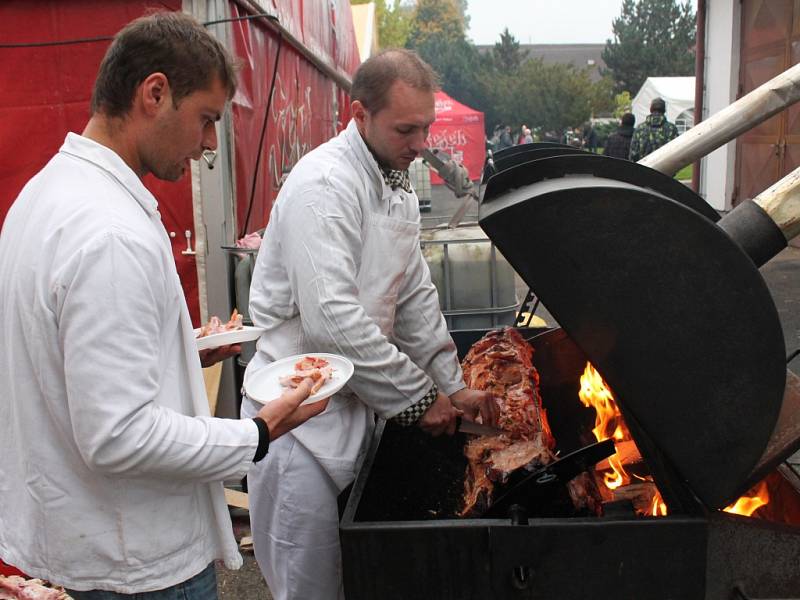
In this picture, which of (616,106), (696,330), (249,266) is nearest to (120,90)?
(696,330)

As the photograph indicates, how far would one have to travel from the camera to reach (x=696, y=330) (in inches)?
71.2

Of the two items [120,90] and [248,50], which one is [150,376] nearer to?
[120,90]

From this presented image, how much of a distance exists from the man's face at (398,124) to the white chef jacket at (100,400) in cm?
109

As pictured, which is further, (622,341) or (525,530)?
(525,530)

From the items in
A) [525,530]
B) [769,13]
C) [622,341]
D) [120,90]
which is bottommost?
[525,530]

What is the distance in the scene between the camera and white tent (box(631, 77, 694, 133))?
29656mm

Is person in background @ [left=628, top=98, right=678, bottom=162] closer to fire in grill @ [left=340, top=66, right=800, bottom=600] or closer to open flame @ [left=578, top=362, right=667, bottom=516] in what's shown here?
open flame @ [left=578, top=362, right=667, bottom=516]

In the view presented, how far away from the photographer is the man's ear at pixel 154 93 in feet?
5.56

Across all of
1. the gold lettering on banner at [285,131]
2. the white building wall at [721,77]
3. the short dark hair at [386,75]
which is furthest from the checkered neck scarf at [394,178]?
the white building wall at [721,77]

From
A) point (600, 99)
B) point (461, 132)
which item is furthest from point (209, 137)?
point (600, 99)

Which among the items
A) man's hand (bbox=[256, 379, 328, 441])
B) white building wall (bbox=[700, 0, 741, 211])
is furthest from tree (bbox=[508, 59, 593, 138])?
man's hand (bbox=[256, 379, 328, 441])

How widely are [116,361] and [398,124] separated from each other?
1451 mm

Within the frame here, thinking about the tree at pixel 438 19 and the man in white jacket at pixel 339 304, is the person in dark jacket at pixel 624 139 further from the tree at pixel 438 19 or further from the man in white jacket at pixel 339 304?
the tree at pixel 438 19

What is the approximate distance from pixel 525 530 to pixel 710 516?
1.68 ft
